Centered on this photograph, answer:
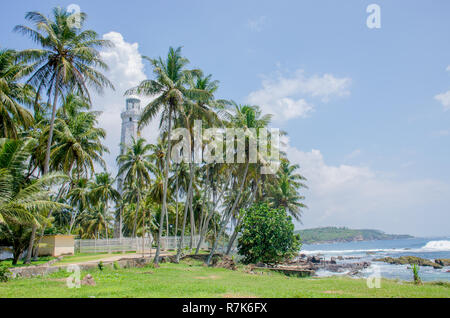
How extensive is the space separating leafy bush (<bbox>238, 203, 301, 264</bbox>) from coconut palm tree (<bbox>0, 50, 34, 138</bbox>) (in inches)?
678

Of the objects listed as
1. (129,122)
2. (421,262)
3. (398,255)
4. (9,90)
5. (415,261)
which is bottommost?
(398,255)

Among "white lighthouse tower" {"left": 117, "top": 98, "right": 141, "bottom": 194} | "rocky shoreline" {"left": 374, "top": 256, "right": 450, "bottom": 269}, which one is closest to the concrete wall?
"white lighthouse tower" {"left": 117, "top": 98, "right": 141, "bottom": 194}

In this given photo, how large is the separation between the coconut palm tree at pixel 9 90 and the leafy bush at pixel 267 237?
17.2 m

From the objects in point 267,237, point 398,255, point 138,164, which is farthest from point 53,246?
point 398,255

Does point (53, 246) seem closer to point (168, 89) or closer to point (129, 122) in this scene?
point (168, 89)

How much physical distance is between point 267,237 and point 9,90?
1946 cm

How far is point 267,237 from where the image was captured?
25.3 metres

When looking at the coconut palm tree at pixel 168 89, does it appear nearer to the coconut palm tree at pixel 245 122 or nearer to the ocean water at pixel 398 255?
the coconut palm tree at pixel 245 122

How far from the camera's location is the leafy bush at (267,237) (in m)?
25.3

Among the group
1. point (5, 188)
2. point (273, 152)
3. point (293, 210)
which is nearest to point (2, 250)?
point (5, 188)

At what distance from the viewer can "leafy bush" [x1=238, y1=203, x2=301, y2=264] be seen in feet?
82.9
